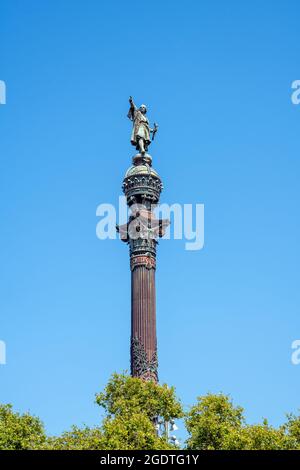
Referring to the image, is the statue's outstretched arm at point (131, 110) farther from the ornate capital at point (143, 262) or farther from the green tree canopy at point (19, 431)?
the green tree canopy at point (19, 431)

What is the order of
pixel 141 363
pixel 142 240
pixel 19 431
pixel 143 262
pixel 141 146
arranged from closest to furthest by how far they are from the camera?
1. pixel 19 431
2. pixel 141 363
3. pixel 143 262
4. pixel 142 240
5. pixel 141 146

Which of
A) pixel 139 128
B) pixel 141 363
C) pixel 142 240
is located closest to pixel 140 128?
pixel 139 128

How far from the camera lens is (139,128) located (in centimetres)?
7275

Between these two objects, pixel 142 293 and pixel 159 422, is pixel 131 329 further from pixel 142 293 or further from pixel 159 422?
pixel 159 422

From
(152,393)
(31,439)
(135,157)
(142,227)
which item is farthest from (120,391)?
(135,157)

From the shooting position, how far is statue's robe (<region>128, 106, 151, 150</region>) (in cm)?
7238

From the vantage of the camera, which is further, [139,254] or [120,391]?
[139,254]

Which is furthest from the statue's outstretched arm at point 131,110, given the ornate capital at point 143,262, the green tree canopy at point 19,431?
the green tree canopy at point 19,431

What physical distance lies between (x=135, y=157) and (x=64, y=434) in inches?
1060

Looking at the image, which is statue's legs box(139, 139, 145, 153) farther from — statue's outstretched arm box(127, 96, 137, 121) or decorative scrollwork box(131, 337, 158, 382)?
decorative scrollwork box(131, 337, 158, 382)

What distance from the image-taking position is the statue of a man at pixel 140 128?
72125 millimetres

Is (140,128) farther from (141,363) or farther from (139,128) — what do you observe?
(141,363)

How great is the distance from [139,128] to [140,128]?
10 cm
